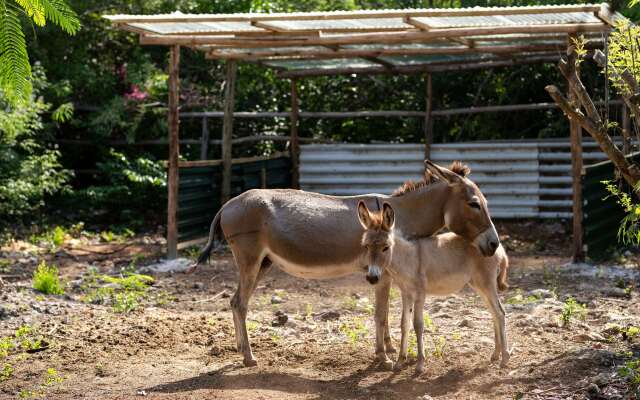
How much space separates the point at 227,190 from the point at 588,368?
8.80m

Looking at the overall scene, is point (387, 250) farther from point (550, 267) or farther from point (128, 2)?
point (128, 2)

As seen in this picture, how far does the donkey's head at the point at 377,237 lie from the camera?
7008 millimetres

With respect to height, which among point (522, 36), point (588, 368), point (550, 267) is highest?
point (522, 36)

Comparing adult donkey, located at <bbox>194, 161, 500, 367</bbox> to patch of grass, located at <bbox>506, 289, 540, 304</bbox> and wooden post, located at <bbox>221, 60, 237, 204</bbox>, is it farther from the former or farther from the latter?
wooden post, located at <bbox>221, 60, 237, 204</bbox>

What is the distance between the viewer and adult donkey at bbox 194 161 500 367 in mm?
7723

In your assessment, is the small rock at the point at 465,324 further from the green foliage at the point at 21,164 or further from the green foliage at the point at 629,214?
the green foliage at the point at 21,164

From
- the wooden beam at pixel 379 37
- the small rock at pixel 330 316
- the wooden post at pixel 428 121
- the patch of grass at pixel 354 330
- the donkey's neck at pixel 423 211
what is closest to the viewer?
the donkey's neck at pixel 423 211

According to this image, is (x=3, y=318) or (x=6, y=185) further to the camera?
(x=6, y=185)

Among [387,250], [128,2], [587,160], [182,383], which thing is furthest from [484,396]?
[128,2]

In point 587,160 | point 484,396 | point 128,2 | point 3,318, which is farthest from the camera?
point 128,2

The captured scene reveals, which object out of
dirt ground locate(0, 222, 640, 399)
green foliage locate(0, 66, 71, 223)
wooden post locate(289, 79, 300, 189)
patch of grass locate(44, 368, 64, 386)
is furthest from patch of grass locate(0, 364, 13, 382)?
wooden post locate(289, 79, 300, 189)

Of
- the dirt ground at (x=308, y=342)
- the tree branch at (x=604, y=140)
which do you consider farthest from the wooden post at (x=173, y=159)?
the tree branch at (x=604, y=140)

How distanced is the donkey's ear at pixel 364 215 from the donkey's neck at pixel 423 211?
2.27 ft

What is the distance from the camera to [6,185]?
1420 centimetres
